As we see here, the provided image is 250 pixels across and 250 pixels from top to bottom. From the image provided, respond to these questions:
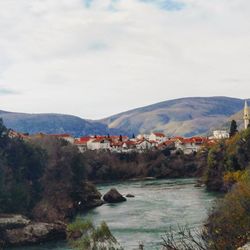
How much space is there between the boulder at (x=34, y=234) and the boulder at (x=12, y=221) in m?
0.79

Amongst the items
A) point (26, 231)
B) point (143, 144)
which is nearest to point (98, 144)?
point (143, 144)

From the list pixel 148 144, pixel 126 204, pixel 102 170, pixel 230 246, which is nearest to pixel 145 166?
pixel 102 170

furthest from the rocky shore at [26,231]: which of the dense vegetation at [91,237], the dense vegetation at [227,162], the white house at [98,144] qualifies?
the white house at [98,144]

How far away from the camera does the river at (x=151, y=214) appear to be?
43812 millimetres

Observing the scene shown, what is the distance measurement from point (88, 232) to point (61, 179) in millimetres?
32362

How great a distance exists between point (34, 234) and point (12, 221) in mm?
3664

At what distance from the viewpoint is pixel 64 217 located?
56.1 m

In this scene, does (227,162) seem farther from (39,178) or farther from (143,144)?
(143,144)

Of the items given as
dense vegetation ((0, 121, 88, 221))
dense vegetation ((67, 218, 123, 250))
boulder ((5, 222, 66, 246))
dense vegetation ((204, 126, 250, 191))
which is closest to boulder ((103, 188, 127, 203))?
A: dense vegetation ((0, 121, 88, 221))

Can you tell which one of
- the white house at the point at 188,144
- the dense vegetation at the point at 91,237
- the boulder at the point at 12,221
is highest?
the white house at the point at 188,144

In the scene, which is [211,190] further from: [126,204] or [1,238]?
[1,238]

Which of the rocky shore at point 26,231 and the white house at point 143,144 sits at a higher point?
the white house at point 143,144

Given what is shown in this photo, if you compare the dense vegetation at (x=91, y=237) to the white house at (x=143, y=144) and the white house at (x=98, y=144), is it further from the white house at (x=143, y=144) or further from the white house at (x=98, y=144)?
the white house at (x=143, y=144)

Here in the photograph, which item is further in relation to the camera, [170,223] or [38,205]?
[38,205]
